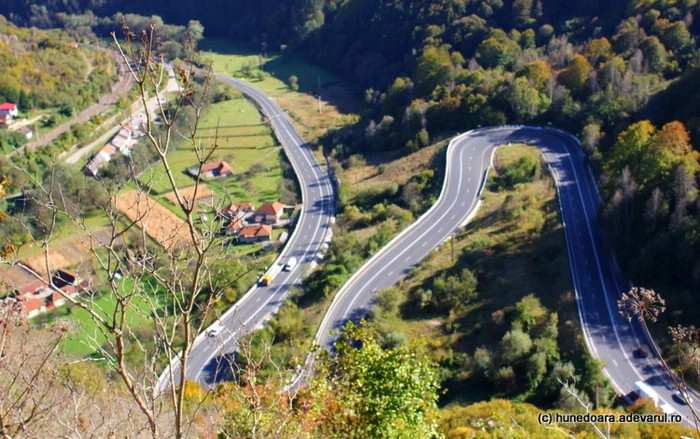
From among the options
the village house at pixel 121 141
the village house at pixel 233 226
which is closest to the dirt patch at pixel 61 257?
the village house at pixel 121 141

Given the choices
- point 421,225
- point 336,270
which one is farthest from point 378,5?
point 336,270

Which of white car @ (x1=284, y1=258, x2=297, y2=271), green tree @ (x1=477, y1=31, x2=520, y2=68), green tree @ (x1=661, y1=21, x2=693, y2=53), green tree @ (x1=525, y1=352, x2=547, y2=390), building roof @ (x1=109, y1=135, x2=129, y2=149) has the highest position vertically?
green tree @ (x1=661, y1=21, x2=693, y2=53)

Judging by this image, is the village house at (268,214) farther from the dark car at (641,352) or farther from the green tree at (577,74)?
the dark car at (641,352)

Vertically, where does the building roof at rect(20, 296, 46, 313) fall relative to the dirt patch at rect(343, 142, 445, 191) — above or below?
below

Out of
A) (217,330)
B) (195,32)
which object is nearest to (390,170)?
(217,330)

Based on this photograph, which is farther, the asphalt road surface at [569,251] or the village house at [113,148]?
the village house at [113,148]

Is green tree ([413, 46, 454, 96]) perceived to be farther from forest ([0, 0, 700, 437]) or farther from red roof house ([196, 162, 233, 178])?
red roof house ([196, 162, 233, 178])

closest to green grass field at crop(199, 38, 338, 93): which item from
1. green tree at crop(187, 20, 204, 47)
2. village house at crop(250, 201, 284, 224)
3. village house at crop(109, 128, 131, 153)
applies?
green tree at crop(187, 20, 204, 47)
